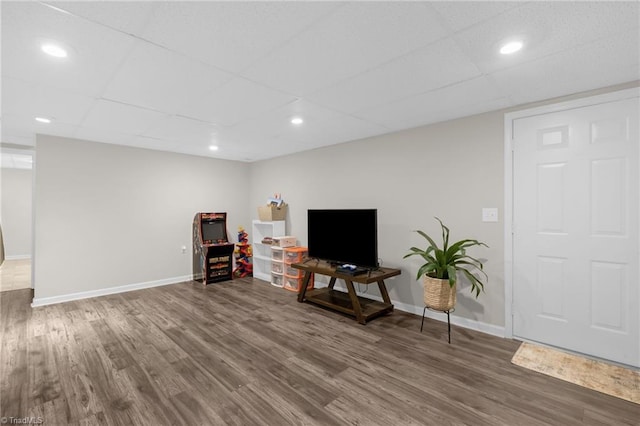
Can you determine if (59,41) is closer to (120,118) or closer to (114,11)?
(114,11)

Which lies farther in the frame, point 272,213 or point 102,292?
point 272,213

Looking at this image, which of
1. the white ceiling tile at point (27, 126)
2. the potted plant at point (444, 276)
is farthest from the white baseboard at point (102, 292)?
the potted plant at point (444, 276)

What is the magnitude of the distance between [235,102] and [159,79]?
27.3 inches

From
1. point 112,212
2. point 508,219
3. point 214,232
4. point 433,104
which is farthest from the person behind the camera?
point 214,232

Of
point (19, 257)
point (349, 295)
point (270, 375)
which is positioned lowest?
point (270, 375)

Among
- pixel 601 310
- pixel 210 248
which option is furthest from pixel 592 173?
pixel 210 248

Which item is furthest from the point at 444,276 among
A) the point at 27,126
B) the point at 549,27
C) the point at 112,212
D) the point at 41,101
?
the point at 27,126

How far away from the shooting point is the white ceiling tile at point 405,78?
1977 mm

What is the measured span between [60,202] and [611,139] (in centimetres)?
655

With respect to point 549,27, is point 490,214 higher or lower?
lower

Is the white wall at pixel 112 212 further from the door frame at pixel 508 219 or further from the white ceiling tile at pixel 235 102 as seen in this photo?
the door frame at pixel 508 219

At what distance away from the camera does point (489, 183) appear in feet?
10.2

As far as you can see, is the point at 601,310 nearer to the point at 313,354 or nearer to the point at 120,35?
the point at 313,354

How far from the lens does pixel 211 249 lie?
525cm
